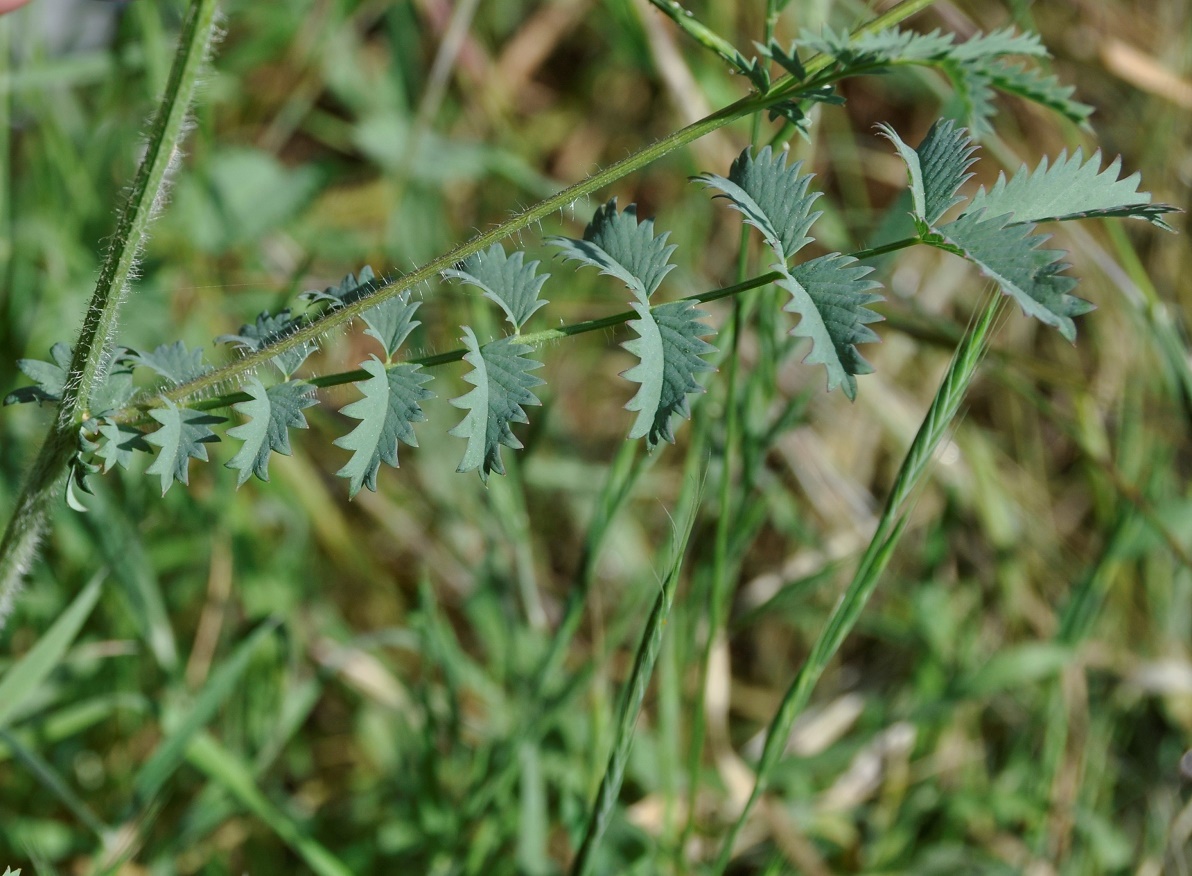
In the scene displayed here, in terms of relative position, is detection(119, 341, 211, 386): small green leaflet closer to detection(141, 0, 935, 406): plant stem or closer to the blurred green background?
detection(141, 0, 935, 406): plant stem

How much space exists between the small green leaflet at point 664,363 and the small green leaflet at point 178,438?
0.27 meters

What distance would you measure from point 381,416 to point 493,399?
2.8 inches

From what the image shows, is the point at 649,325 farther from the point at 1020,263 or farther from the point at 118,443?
A: the point at 118,443

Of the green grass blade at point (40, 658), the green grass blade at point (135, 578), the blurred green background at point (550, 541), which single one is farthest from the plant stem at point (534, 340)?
the green grass blade at point (135, 578)

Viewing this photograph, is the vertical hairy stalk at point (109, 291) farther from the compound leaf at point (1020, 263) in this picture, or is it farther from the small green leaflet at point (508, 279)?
the compound leaf at point (1020, 263)

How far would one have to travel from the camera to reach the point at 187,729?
1.15 metres

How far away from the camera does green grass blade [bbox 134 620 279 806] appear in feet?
3.70

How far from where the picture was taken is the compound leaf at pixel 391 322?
73 centimetres

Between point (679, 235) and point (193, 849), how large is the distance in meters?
1.37

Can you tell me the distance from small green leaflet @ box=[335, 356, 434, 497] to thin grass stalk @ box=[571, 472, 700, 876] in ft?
0.69

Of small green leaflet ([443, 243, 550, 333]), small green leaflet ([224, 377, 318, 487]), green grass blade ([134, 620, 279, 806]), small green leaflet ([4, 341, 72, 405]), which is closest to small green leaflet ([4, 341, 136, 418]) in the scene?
small green leaflet ([4, 341, 72, 405])

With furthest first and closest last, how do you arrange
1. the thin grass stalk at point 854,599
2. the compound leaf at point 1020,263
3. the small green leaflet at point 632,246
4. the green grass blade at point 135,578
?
1. the green grass blade at point 135,578
2. the thin grass stalk at point 854,599
3. the small green leaflet at point 632,246
4. the compound leaf at point 1020,263

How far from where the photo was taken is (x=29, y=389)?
2.48 ft

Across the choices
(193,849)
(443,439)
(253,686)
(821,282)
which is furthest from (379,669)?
(821,282)
